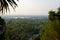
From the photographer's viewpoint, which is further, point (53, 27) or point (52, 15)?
point (52, 15)

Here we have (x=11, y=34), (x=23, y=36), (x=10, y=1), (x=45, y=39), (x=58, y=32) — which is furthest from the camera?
(x=23, y=36)

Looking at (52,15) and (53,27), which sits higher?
(52,15)

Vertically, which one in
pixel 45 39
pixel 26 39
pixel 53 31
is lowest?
pixel 26 39

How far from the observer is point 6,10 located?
9.66 feet

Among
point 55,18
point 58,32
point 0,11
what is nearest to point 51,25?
point 55,18

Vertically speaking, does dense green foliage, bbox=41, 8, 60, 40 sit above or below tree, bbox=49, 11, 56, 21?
below

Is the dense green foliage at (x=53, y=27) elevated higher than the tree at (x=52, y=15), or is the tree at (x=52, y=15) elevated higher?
the tree at (x=52, y=15)

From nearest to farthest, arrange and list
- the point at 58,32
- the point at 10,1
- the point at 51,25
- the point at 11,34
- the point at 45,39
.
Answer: the point at 10,1
the point at 58,32
the point at 51,25
the point at 45,39
the point at 11,34

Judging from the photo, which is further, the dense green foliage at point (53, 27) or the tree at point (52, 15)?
the tree at point (52, 15)

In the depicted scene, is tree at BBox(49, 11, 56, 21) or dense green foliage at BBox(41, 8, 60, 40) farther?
tree at BBox(49, 11, 56, 21)

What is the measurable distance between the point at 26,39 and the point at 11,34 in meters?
6.46

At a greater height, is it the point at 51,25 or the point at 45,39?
the point at 51,25

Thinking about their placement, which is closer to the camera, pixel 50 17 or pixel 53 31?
pixel 53 31

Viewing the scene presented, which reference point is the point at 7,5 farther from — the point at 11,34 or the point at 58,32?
the point at 11,34
